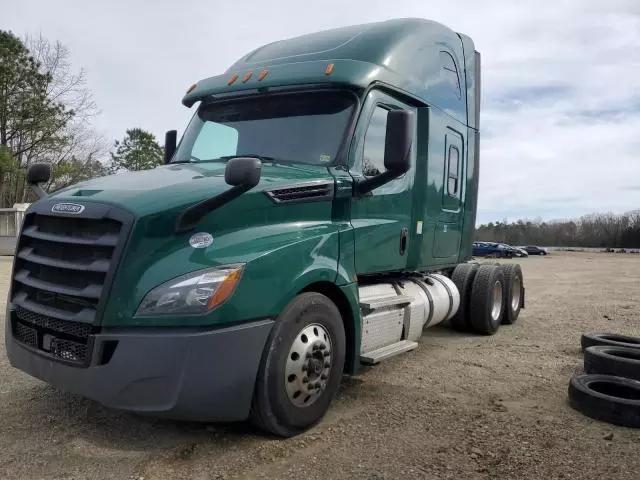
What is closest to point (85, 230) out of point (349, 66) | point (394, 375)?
point (349, 66)

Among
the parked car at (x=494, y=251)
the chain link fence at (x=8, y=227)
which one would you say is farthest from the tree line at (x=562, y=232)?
the chain link fence at (x=8, y=227)

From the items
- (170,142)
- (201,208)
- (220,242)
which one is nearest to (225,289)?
(220,242)

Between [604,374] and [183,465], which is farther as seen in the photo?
[604,374]

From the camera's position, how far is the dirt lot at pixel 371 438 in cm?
336

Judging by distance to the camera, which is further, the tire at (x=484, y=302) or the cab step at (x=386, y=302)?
the tire at (x=484, y=302)

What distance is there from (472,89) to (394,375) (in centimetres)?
428

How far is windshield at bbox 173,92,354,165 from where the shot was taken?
473cm

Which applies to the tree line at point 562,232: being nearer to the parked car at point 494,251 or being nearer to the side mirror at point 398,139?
the parked car at point 494,251

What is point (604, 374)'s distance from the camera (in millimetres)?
5168

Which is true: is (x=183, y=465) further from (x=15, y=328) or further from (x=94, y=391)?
(x=15, y=328)

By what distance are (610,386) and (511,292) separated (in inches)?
156

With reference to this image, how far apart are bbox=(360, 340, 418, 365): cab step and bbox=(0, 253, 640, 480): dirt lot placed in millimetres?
348

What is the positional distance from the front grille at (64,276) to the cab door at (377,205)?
6.70ft

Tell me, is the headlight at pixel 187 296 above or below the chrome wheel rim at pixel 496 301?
above
